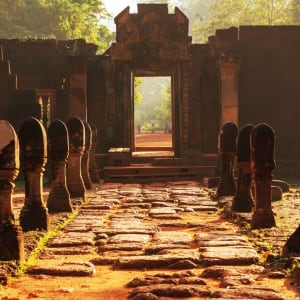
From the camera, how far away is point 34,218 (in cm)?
806

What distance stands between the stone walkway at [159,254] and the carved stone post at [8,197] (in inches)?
11.2

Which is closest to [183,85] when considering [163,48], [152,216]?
[163,48]

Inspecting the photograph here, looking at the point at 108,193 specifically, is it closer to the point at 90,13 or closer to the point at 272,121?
the point at 272,121

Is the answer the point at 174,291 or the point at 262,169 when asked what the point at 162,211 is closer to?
the point at 262,169

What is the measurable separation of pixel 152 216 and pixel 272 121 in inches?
382

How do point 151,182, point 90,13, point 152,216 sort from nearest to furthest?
point 152,216
point 151,182
point 90,13

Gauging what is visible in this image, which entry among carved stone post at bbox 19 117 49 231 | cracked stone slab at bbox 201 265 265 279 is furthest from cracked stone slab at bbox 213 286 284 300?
carved stone post at bbox 19 117 49 231

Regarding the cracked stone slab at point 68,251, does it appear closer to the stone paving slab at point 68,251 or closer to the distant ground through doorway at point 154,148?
the stone paving slab at point 68,251

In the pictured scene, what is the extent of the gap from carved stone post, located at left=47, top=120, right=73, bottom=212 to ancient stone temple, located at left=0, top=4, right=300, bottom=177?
7.92 m

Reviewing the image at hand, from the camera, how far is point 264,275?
5.61 meters

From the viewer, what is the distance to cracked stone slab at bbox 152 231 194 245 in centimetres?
724

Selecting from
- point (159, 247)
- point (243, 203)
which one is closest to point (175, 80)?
point (243, 203)

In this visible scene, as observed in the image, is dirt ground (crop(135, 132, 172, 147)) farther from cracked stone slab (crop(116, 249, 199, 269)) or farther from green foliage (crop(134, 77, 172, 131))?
green foliage (crop(134, 77, 172, 131))

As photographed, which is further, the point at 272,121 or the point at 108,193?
the point at 272,121
